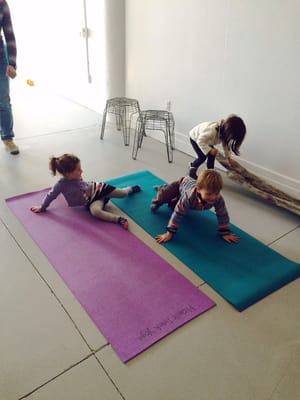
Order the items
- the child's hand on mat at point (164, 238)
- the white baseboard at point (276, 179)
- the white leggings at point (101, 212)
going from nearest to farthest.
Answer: the child's hand on mat at point (164, 238) < the white leggings at point (101, 212) < the white baseboard at point (276, 179)

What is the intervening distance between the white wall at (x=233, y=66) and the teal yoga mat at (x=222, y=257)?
0.72 m

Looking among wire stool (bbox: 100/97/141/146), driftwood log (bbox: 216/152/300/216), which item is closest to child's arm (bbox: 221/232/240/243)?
driftwood log (bbox: 216/152/300/216)

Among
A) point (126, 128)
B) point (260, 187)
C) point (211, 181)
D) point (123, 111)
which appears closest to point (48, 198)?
point (211, 181)

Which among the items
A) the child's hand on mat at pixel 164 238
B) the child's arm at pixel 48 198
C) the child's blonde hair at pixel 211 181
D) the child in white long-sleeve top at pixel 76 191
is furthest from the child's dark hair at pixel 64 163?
the child's blonde hair at pixel 211 181

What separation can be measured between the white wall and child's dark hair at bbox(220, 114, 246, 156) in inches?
11.9

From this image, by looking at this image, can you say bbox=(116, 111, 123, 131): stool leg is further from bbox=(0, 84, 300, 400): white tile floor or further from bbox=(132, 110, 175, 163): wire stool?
bbox=(0, 84, 300, 400): white tile floor

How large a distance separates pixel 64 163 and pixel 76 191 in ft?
0.67

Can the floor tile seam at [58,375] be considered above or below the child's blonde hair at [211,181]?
below

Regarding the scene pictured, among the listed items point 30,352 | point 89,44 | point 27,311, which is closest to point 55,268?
point 27,311

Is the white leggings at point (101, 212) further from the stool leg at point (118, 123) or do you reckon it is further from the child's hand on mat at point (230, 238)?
the stool leg at point (118, 123)

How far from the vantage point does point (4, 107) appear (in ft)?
9.65

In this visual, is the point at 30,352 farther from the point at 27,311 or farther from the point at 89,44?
the point at 89,44

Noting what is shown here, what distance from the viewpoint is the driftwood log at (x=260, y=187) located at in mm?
2266

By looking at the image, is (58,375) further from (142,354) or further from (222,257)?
(222,257)
